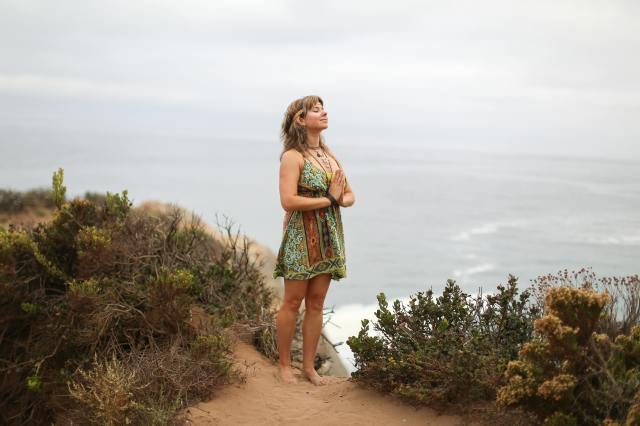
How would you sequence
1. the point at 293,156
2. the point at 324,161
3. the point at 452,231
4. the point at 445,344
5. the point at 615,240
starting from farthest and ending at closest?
the point at 452,231 → the point at 615,240 → the point at 324,161 → the point at 293,156 → the point at 445,344

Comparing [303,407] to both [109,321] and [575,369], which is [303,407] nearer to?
[109,321]

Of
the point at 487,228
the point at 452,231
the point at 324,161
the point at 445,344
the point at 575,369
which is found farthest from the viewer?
the point at 452,231

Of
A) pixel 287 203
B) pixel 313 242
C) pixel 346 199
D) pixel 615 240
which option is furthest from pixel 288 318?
pixel 615 240

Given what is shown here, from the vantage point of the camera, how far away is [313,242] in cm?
604

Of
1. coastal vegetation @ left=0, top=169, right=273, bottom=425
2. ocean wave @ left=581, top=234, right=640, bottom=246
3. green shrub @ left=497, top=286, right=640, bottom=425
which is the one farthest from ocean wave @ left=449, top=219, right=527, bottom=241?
green shrub @ left=497, top=286, right=640, bottom=425

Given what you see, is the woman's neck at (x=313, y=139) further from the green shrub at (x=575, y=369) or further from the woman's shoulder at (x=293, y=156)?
the green shrub at (x=575, y=369)

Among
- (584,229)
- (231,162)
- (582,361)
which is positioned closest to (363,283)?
(584,229)

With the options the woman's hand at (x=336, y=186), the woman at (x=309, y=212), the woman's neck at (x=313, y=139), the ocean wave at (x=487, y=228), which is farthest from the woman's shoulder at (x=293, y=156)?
the ocean wave at (x=487, y=228)

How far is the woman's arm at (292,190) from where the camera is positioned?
19.1 ft

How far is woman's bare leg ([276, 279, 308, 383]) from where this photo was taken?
6098 millimetres

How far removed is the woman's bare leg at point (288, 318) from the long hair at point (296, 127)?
1225mm

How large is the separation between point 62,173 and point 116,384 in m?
2.92

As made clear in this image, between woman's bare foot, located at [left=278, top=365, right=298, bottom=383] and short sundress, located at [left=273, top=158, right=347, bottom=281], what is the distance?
1021 millimetres

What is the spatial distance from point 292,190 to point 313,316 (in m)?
1.25
